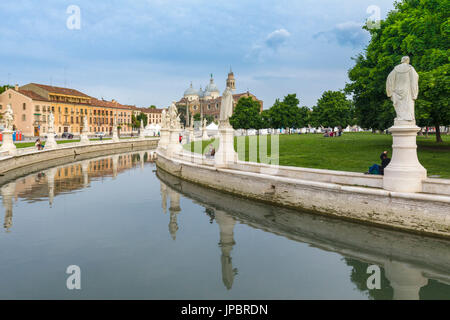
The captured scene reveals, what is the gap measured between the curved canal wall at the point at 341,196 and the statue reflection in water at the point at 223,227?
85.2 inches

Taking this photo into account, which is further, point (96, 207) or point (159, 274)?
point (96, 207)

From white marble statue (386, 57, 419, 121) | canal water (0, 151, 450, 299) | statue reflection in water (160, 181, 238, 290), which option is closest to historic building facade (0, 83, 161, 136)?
statue reflection in water (160, 181, 238, 290)

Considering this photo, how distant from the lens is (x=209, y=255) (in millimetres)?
8312

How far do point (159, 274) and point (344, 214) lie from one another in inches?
252

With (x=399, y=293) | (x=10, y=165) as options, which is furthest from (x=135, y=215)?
(x=10, y=165)

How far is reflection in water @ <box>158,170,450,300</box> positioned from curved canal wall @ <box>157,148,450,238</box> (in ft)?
1.15

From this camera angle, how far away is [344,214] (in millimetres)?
10469

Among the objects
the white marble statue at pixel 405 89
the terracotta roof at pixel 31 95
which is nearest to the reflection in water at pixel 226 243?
the white marble statue at pixel 405 89

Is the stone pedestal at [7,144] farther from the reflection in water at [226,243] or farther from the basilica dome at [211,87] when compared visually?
the basilica dome at [211,87]

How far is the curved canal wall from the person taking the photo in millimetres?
8609

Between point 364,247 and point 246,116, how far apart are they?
72.6m

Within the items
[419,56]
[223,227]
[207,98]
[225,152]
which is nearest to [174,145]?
[225,152]

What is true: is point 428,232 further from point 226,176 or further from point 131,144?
point 131,144

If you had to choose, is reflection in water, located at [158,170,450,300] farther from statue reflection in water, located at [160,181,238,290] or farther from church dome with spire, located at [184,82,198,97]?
church dome with spire, located at [184,82,198,97]
